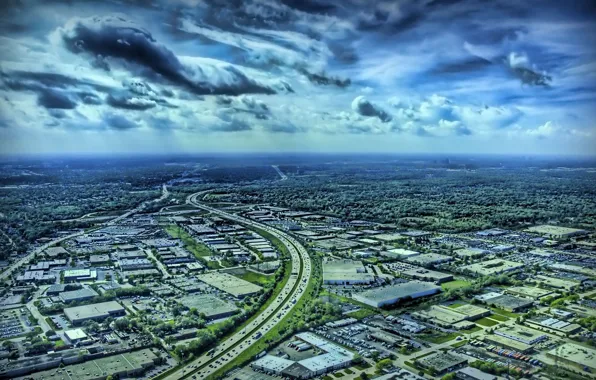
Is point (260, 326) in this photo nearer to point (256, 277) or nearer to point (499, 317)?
point (256, 277)

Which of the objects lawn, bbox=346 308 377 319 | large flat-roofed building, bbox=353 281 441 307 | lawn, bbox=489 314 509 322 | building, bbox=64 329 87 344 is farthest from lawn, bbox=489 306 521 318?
building, bbox=64 329 87 344

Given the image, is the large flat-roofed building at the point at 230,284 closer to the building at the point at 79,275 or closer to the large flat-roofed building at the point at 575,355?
the building at the point at 79,275

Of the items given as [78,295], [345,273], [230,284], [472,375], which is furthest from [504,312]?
[78,295]

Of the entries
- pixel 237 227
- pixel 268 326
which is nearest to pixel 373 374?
pixel 268 326

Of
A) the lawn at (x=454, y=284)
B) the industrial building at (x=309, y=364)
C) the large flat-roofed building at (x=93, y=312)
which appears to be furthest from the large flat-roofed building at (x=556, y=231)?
the large flat-roofed building at (x=93, y=312)

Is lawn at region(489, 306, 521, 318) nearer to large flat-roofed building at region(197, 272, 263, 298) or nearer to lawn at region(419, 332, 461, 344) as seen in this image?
lawn at region(419, 332, 461, 344)

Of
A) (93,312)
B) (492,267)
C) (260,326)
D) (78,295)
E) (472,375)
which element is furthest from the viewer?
(492,267)

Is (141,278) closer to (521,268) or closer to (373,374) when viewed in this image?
(373,374)
